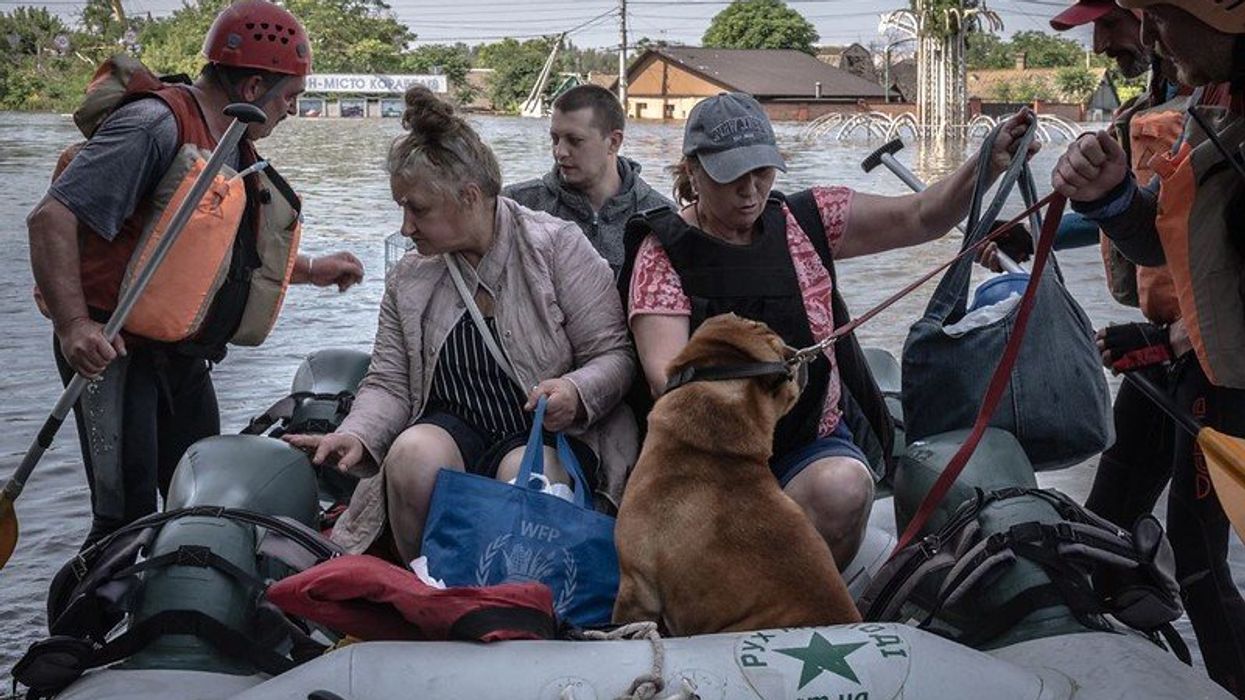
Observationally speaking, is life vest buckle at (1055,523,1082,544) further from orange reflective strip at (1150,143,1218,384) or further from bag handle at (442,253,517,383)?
bag handle at (442,253,517,383)

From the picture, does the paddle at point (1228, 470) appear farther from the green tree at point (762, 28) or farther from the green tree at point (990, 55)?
the green tree at point (762, 28)

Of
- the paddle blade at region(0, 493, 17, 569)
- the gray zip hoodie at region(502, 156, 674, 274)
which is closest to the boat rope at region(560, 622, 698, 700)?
the paddle blade at region(0, 493, 17, 569)

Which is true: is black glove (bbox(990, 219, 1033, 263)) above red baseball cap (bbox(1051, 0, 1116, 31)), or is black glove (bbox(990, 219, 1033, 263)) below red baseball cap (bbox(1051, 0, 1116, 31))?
below

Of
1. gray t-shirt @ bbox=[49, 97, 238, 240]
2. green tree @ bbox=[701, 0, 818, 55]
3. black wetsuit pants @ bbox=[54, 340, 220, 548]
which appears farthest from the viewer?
green tree @ bbox=[701, 0, 818, 55]

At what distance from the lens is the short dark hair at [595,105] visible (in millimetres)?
6020

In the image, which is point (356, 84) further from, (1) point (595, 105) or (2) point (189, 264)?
(2) point (189, 264)

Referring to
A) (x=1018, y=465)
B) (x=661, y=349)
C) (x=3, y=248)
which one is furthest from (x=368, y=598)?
(x=3, y=248)

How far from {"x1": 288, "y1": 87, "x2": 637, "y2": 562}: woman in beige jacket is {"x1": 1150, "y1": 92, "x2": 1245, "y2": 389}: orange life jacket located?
1.53 meters

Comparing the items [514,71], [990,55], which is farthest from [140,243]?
[990,55]

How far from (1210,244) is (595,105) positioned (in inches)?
127

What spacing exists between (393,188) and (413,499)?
82 cm

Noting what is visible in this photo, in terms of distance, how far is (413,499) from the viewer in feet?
13.2

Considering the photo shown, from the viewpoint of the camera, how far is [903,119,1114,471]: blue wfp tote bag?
4035mm

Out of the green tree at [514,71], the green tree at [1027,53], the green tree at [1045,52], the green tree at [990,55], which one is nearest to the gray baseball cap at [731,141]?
the green tree at [514,71]
